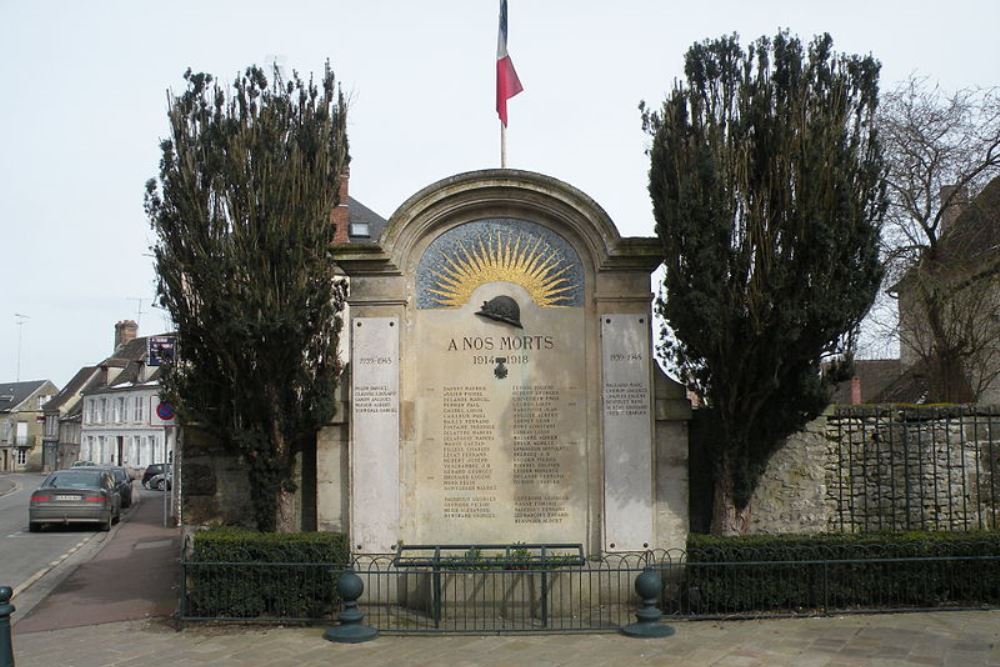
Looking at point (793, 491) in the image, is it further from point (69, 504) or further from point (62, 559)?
point (69, 504)

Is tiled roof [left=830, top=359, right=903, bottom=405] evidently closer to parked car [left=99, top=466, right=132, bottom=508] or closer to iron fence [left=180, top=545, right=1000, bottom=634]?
iron fence [left=180, top=545, right=1000, bottom=634]

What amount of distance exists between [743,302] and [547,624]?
4.06 meters

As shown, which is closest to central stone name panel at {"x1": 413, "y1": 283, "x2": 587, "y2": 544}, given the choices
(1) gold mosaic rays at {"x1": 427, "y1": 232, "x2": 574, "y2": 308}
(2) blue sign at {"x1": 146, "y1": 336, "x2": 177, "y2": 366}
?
(1) gold mosaic rays at {"x1": 427, "y1": 232, "x2": 574, "y2": 308}

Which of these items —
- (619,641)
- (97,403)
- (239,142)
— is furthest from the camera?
(97,403)

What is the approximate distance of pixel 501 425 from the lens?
10562 mm

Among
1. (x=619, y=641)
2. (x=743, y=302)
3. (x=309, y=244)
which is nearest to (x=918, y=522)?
(x=743, y=302)

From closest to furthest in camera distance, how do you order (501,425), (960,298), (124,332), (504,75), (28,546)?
(501,425) < (504,75) < (960,298) < (28,546) < (124,332)

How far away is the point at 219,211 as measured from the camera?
1002 centimetres

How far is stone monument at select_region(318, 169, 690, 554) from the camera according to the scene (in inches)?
408

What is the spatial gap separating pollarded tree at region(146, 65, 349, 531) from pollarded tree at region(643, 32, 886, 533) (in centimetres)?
405

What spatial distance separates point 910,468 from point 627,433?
3.83m

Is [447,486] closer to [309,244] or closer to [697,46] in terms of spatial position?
[309,244]

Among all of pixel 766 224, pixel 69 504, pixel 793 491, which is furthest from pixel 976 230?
pixel 69 504

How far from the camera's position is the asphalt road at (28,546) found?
1473cm
